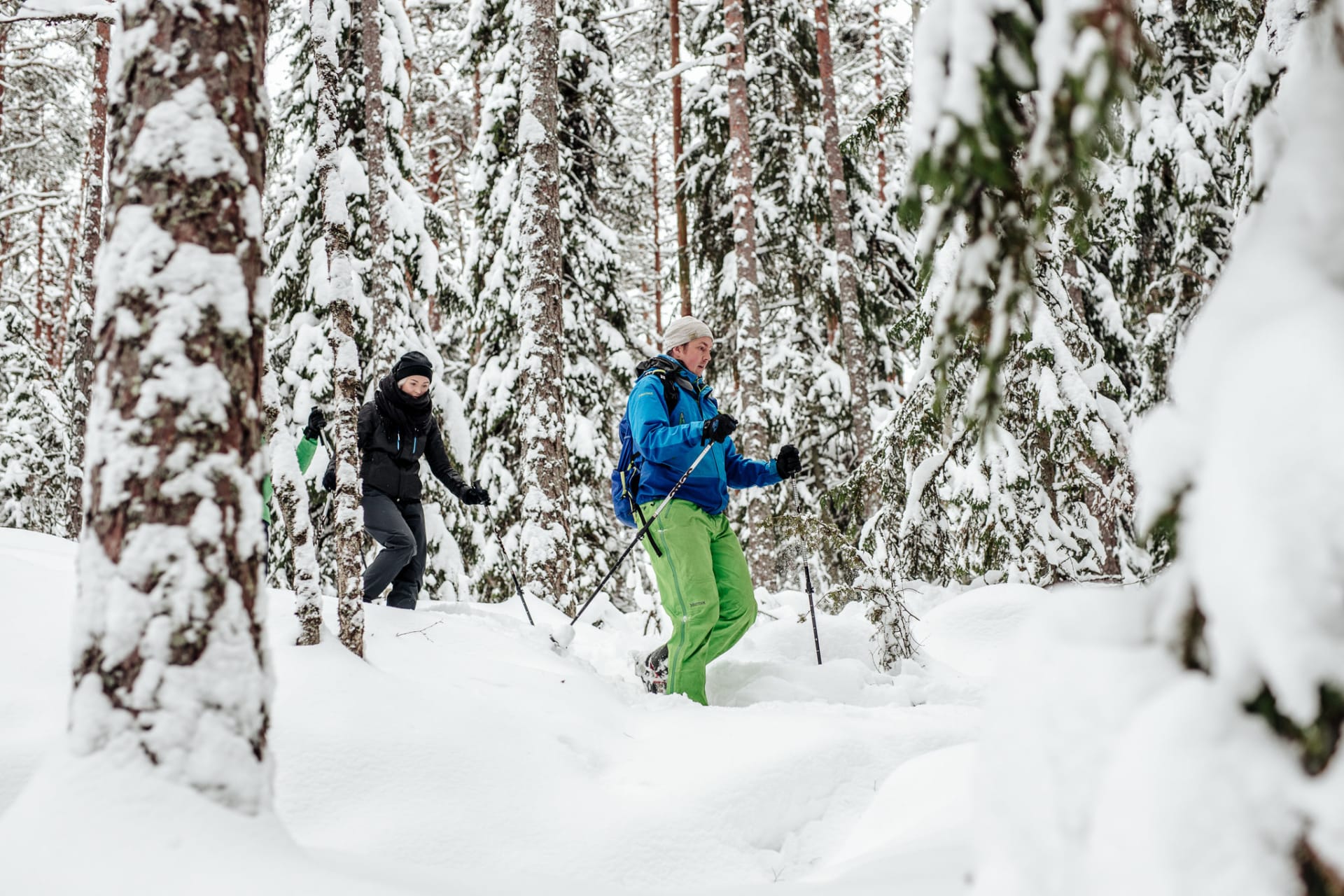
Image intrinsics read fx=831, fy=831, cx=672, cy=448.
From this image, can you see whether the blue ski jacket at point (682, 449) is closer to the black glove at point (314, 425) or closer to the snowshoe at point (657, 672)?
the snowshoe at point (657, 672)

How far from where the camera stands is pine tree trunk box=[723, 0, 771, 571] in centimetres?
1026

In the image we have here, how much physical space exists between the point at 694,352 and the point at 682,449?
0.65 meters

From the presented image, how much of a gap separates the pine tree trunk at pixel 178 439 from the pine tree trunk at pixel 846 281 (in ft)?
31.9

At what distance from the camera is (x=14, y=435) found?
1430 cm

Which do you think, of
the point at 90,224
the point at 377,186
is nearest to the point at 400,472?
the point at 377,186

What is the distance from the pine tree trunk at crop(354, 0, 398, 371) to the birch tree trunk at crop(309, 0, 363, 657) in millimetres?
4706

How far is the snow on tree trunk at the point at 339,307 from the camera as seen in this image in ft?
14.7

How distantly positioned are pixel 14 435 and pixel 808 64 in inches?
575

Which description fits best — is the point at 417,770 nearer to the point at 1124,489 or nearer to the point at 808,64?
the point at 1124,489

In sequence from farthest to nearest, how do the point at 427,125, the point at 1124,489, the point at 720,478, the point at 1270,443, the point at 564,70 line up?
the point at 427,125 < the point at 564,70 < the point at 1124,489 < the point at 720,478 < the point at 1270,443

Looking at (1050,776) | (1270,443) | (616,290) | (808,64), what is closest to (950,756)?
(1050,776)

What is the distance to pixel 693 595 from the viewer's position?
480 cm

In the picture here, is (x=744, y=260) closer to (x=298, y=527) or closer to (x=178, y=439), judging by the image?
(x=298, y=527)

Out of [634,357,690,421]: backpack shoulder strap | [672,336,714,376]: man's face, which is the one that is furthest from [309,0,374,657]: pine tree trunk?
[672,336,714,376]: man's face
